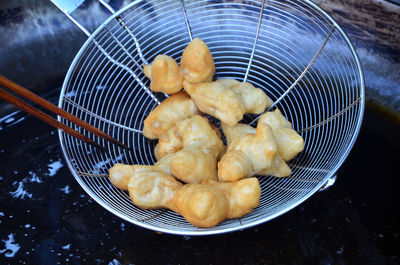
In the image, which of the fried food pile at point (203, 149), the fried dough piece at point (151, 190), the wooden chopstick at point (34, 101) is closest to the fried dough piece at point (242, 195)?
the fried food pile at point (203, 149)

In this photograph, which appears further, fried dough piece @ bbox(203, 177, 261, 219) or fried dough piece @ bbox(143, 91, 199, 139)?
fried dough piece @ bbox(143, 91, 199, 139)

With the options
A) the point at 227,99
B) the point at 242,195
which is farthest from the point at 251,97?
the point at 242,195

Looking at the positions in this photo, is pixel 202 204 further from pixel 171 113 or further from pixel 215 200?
pixel 171 113

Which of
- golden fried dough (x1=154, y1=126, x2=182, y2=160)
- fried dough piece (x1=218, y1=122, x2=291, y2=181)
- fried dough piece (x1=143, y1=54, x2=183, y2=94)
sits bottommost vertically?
golden fried dough (x1=154, y1=126, x2=182, y2=160)

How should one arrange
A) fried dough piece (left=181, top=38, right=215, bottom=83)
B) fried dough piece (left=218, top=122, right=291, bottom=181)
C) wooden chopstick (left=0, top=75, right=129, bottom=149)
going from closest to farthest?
wooden chopstick (left=0, top=75, right=129, bottom=149), fried dough piece (left=218, top=122, right=291, bottom=181), fried dough piece (left=181, top=38, right=215, bottom=83)

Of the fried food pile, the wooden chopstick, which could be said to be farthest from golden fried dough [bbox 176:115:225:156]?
the wooden chopstick

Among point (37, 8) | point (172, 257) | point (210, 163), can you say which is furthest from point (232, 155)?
point (37, 8)

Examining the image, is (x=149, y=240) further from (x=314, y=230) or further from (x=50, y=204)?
(x=314, y=230)

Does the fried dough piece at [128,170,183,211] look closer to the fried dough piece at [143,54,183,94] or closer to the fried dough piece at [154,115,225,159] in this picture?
the fried dough piece at [154,115,225,159]
